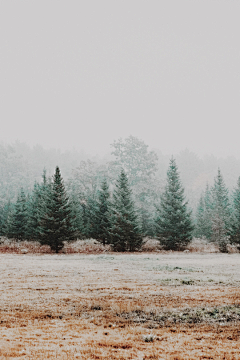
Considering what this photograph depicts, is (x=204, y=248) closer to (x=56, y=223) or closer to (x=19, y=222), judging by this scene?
(x=56, y=223)

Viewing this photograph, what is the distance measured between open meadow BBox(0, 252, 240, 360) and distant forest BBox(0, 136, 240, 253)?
945 inches

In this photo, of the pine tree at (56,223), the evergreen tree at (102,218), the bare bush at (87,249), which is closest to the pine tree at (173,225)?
the evergreen tree at (102,218)

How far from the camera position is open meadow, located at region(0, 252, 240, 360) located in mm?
5292

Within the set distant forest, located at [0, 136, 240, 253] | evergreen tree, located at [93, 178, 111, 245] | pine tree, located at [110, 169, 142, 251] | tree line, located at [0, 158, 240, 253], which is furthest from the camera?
distant forest, located at [0, 136, 240, 253]

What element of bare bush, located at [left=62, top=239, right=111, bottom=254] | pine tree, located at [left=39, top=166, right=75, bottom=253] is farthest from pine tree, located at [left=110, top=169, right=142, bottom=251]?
pine tree, located at [left=39, top=166, right=75, bottom=253]

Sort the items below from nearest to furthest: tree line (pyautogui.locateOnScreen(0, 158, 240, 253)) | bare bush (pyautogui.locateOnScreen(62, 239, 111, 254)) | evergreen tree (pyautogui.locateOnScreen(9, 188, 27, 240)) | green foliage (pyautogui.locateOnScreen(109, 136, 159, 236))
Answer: tree line (pyautogui.locateOnScreen(0, 158, 240, 253))
bare bush (pyautogui.locateOnScreen(62, 239, 111, 254))
evergreen tree (pyautogui.locateOnScreen(9, 188, 27, 240))
green foliage (pyautogui.locateOnScreen(109, 136, 159, 236))

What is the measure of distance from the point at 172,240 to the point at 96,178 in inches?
1112

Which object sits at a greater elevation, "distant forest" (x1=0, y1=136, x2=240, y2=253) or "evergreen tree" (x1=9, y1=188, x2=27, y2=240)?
"distant forest" (x1=0, y1=136, x2=240, y2=253)

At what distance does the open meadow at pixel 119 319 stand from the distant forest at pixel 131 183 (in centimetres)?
2401

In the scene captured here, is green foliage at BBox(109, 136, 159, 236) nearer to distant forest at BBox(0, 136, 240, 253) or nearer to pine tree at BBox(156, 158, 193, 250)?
distant forest at BBox(0, 136, 240, 253)

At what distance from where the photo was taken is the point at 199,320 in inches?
285

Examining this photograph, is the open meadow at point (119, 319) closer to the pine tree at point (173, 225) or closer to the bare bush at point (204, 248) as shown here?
the bare bush at point (204, 248)

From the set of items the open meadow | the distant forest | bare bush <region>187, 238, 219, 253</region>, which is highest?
the distant forest

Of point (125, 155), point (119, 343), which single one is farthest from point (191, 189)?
point (119, 343)
